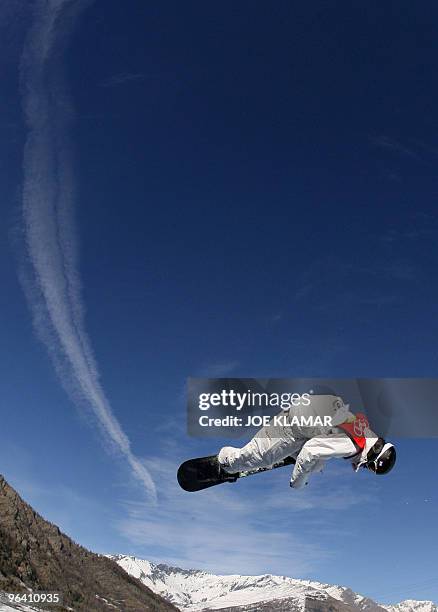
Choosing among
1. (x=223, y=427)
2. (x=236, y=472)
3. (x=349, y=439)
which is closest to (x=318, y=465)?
(x=349, y=439)

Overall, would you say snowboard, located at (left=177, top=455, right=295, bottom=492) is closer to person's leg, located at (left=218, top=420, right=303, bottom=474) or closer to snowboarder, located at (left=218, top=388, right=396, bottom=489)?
person's leg, located at (left=218, top=420, right=303, bottom=474)

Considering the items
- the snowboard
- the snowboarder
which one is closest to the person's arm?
the snowboarder

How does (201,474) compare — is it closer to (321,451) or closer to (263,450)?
(263,450)

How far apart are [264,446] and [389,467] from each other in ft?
7.25

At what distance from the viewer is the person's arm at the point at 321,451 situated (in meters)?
10.1

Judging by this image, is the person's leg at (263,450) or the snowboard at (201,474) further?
the snowboard at (201,474)

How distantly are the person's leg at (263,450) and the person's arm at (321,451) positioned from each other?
1.29ft

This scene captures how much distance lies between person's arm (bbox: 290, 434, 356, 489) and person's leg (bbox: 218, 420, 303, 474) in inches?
15.5

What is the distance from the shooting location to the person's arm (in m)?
10.1

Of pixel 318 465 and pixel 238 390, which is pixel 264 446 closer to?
pixel 318 465

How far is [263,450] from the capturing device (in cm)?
1097

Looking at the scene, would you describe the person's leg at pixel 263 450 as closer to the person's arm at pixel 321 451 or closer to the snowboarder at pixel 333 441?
the snowboarder at pixel 333 441

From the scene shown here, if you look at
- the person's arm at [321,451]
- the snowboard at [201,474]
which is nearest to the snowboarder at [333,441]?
the person's arm at [321,451]

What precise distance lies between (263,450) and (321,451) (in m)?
1.25
